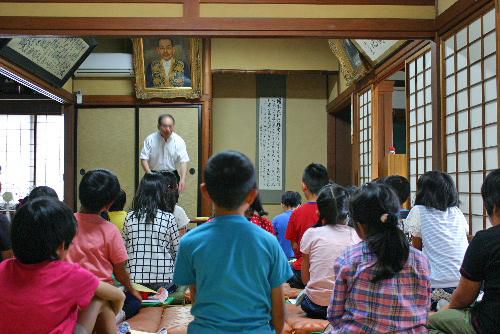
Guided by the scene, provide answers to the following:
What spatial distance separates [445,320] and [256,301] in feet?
3.07

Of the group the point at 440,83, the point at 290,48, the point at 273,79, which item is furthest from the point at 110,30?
the point at 273,79

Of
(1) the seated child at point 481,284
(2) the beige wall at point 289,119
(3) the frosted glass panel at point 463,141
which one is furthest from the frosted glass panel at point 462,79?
(2) the beige wall at point 289,119

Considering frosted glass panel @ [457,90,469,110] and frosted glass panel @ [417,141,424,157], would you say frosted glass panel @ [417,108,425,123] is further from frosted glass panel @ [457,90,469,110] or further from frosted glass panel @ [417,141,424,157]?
frosted glass panel @ [457,90,469,110]

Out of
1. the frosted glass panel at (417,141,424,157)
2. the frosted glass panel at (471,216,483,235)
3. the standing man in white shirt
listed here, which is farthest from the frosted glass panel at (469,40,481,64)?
the standing man in white shirt

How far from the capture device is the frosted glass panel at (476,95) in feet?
11.9

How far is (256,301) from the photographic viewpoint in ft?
5.39

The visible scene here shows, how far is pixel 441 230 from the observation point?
2.98 m

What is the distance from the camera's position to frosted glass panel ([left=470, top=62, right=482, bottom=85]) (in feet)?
12.0

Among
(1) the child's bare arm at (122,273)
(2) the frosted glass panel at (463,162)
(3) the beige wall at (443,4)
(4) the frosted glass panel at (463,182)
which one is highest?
(3) the beige wall at (443,4)

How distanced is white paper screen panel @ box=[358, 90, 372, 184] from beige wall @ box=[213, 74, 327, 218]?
1.74 metres

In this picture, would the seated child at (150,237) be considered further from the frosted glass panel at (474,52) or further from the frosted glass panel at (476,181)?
the frosted glass panel at (474,52)

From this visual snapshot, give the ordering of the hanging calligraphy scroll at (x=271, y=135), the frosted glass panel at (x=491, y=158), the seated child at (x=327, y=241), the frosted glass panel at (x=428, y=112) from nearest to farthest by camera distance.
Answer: the seated child at (x=327, y=241)
the frosted glass panel at (x=491, y=158)
the frosted glass panel at (x=428, y=112)
the hanging calligraphy scroll at (x=271, y=135)

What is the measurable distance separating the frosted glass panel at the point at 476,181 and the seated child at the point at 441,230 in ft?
2.38

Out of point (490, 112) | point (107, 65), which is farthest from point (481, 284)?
point (107, 65)
